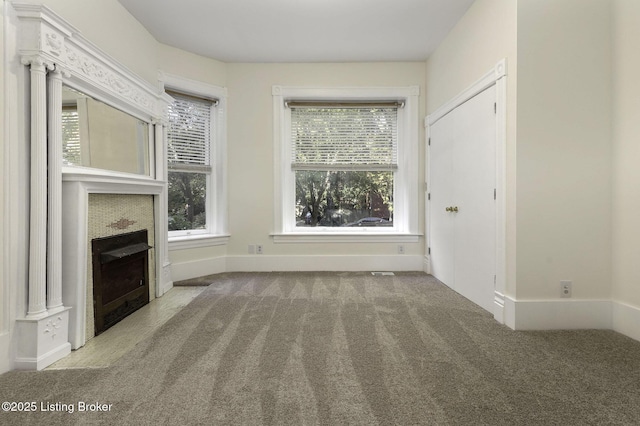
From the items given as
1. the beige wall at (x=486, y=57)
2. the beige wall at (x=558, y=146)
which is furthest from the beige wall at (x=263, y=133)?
the beige wall at (x=558, y=146)

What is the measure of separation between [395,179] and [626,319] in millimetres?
2634

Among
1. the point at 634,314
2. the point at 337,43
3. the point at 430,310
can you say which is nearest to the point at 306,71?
the point at 337,43

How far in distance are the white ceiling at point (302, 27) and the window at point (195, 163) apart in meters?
0.57

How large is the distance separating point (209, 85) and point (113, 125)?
1.61 metres

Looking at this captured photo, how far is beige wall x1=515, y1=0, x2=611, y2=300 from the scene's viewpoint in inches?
89.0

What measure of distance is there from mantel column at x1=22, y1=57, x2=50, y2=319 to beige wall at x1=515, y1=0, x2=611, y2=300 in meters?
3.11

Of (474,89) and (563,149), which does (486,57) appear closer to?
(474,89)

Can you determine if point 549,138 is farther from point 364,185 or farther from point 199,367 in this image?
point 199,367

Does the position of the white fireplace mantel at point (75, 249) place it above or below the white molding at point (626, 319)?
above

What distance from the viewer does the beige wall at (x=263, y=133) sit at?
160 inches

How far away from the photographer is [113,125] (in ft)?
8.55

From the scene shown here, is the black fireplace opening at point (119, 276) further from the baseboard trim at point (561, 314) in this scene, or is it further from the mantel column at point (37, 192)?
the baseboard trim at point (561, 314)

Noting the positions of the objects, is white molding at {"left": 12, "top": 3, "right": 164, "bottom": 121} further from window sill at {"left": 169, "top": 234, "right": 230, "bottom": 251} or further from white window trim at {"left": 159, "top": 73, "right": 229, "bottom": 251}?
window sill at {"left": 169, "top": 234, "right": 230, "bottom": 251}

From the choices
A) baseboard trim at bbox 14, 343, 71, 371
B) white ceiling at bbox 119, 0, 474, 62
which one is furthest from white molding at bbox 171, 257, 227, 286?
white ceiling at bbox 119, 0, 474, 62
